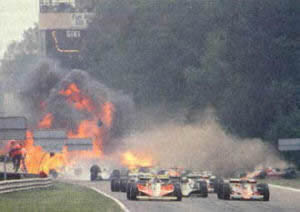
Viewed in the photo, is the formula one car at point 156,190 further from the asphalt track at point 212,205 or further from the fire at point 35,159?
the fire at point 35,159

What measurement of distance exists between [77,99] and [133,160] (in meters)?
9.78

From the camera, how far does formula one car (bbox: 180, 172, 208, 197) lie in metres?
40.7

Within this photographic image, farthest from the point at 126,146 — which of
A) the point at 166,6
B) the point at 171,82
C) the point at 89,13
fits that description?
the point at 89,13

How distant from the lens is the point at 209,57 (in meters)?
106

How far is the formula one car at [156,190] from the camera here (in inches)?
1471

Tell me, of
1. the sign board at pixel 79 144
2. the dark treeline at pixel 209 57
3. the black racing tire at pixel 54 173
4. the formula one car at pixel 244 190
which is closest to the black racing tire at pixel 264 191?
the formula one car at pixel 244 190

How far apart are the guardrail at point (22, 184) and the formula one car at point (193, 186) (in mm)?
7795

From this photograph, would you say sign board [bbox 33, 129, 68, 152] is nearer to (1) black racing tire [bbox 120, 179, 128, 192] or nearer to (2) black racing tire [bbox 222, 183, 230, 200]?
(1) black racing tire [bbox 120, 179, 128, 192]

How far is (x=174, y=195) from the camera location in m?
37.5

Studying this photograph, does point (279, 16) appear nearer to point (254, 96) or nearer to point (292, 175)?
point (254, 96)

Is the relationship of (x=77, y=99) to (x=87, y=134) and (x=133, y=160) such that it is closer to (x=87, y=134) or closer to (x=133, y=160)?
(x=87, y=134)

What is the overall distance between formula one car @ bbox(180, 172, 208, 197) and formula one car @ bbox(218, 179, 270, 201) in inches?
65.6

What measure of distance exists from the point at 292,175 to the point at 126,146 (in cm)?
2228

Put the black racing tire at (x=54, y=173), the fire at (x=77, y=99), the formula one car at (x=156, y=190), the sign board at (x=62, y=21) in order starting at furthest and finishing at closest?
the sign board at (x=62, y=21), the fire at (x=77, y=99), the black racing tire at (x=54, y=173), the formula one car at (x=156, y=190)
